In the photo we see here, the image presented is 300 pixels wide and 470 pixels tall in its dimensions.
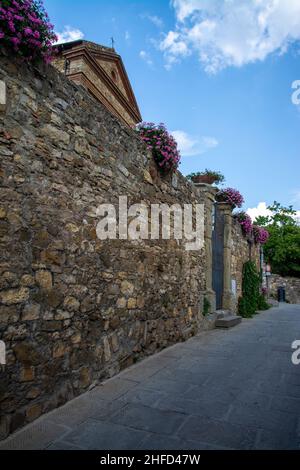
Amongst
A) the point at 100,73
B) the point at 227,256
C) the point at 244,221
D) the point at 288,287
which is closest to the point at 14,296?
the point at 227,256

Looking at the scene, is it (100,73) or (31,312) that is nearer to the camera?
(31,312)

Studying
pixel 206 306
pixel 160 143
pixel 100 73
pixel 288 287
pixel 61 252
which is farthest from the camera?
pixel 288 287


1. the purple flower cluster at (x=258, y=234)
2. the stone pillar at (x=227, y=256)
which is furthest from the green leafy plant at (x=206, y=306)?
the purple flower cluster at (x=258, y=234)

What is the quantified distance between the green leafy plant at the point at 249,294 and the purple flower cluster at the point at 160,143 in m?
5.87

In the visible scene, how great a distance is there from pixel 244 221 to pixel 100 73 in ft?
21.5

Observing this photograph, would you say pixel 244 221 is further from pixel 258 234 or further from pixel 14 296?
pixel 14 296

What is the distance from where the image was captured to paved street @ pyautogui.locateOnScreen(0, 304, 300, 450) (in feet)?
7.41

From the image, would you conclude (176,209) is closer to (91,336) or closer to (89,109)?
(89,109)

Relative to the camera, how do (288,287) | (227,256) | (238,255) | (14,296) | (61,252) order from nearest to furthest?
(14,296) < (61,252) < (227,256) < (238,255) < (288,287)

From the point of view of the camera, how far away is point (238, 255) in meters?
9.94

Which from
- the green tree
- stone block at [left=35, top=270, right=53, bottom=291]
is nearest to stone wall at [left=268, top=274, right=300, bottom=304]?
the green tree

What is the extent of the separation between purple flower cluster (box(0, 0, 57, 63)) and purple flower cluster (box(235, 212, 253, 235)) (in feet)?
27.0

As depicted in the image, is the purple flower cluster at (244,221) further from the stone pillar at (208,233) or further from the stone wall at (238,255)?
the stone pillar at (208,233)

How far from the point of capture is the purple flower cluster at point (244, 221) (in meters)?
10.2
